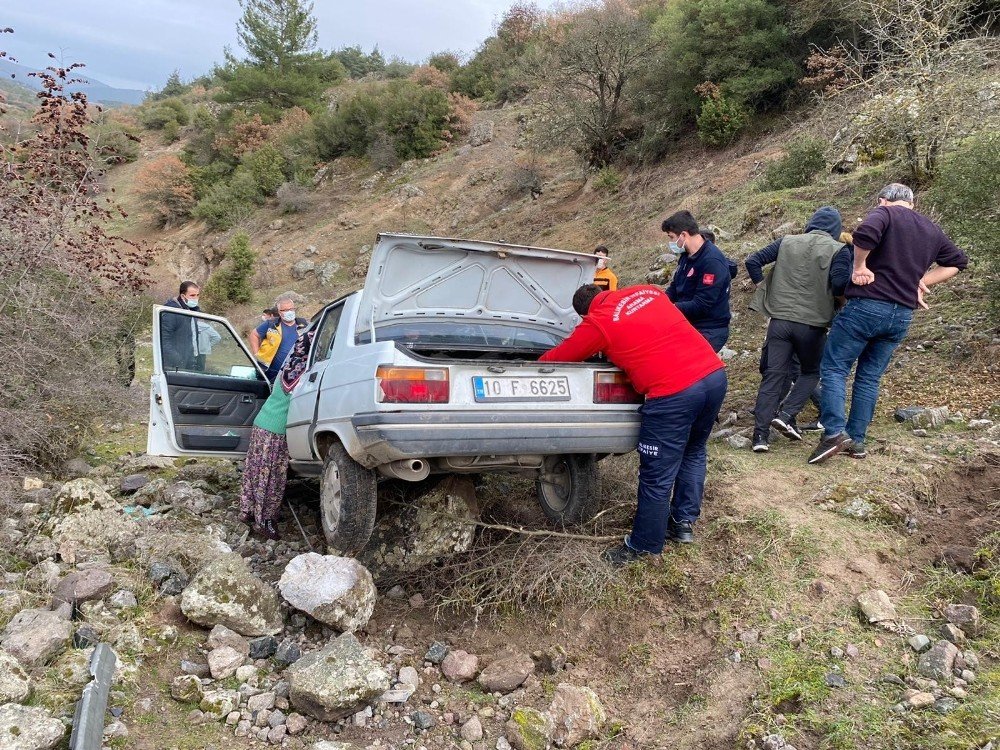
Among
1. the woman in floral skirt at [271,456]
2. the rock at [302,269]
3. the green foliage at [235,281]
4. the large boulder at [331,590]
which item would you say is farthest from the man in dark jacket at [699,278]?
the rock at [302,269]

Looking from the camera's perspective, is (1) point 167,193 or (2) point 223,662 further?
(1) point 167,193

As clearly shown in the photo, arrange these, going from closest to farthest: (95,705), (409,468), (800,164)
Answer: (95,705), (409,468), (800,164)

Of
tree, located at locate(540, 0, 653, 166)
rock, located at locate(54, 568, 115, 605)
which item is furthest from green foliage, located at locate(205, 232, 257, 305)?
rock, located at locate(54, 568, 115, 605)

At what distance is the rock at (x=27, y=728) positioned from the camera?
2.39m

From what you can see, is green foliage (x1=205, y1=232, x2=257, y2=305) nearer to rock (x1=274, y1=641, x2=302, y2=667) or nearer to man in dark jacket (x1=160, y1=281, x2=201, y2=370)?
man in dark jacket (x1=160, y1=281, x2=201, y2=370)

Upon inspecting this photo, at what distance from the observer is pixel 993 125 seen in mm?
7066

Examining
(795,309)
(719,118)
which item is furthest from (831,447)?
(719,118)

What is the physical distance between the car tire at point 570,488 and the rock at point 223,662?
6.16 ft

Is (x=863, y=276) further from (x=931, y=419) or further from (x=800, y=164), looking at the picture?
(x=800, y=164)

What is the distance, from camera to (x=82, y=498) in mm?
4703

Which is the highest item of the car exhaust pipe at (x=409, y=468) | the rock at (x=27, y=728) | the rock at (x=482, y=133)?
the rock at (x=482, y=133)

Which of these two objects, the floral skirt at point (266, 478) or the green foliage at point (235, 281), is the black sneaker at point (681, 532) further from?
the green foliage at point (235, 281)

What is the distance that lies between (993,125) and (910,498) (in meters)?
5.21

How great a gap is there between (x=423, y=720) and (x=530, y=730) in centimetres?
46
